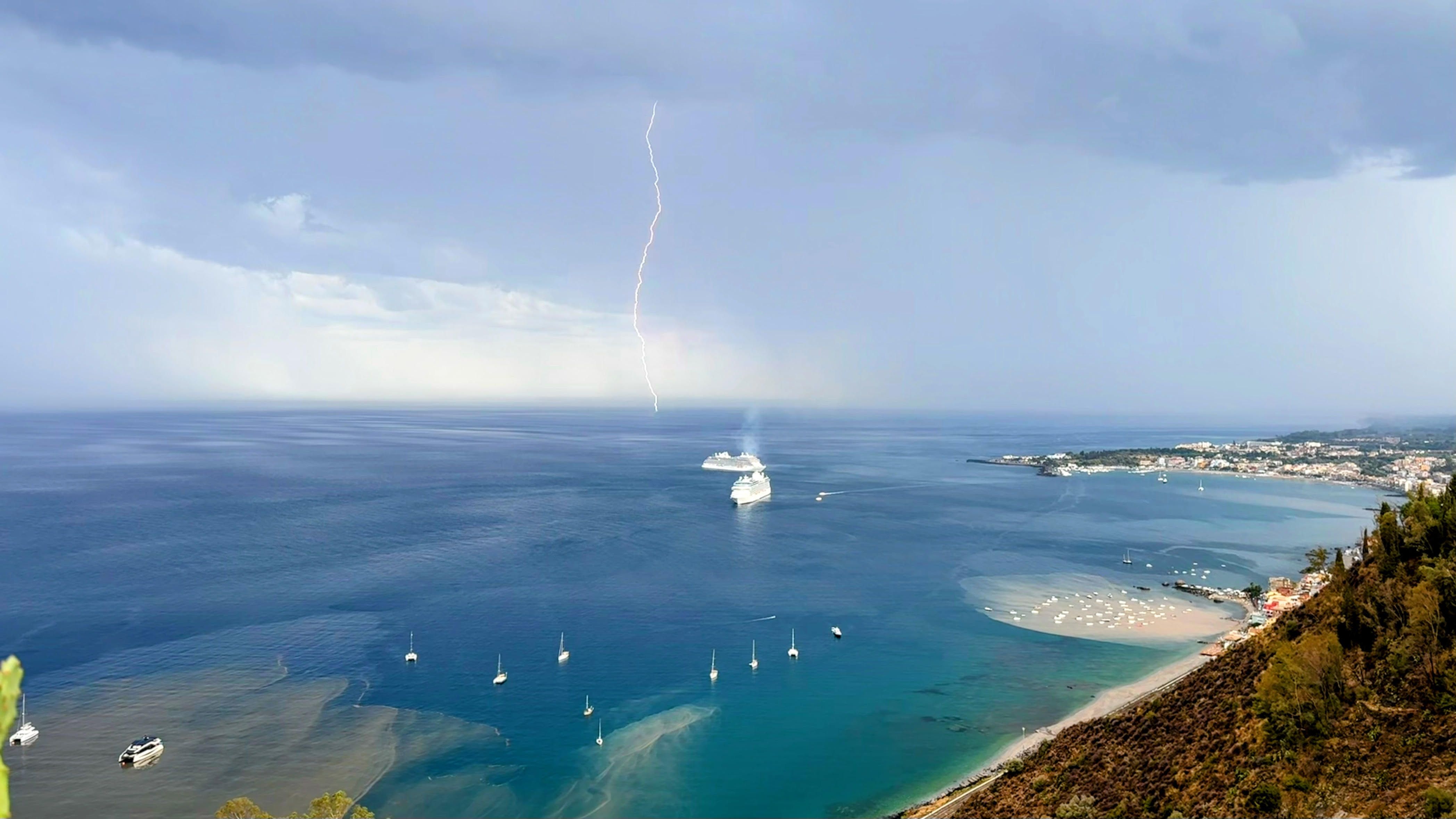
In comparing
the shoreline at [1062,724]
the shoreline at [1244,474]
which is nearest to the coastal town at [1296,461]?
the shoreline at [1244,474]

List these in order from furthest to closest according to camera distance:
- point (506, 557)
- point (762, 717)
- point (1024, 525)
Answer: point (1024, 525)
point (506, 557)
point (762, 717)

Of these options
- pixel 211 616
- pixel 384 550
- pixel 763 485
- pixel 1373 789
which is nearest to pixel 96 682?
pixel 211 616

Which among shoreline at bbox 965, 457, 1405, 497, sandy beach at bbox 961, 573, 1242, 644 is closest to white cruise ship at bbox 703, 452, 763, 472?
shoreline at bbox 965, 457, 1405, 497

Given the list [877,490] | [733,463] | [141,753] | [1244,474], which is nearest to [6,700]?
[141,753]

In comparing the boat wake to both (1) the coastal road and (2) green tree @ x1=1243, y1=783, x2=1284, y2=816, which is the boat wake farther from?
(2) green tree @ x1=1243, y1=783, x2=1284, y2=816

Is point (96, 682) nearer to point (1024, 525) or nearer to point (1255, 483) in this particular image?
point (1024, 525)

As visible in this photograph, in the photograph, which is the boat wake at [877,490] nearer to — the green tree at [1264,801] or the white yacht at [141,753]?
the white yacht at [141,753]
